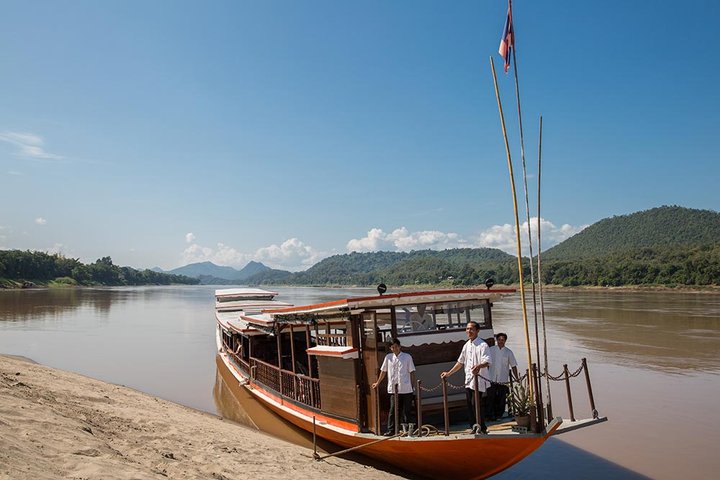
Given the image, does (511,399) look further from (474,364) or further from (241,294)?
(241,294)

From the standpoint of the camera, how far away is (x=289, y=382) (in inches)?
440

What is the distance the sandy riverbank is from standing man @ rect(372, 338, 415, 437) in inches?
42.8

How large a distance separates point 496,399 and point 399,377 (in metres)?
1.70

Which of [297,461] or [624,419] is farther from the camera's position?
[624,419]

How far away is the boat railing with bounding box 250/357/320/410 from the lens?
983cm

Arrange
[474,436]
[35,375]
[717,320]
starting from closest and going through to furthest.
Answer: [474,436] → [35,375] → [717,320]

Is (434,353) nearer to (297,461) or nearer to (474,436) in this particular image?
(474,436)

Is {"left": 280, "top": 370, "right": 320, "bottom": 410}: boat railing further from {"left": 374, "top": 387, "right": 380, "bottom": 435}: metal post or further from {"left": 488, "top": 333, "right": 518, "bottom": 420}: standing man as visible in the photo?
{"left": 488, "top": 333, "right": 518, "bottom": 420}: standing man

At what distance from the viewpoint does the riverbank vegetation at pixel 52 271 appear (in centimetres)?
8375

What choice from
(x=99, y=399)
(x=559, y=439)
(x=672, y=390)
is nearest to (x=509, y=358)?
(x=559, y=439)

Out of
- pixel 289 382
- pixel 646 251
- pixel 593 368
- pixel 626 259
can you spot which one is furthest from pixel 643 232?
pixel 289 382

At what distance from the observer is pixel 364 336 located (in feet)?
26.9

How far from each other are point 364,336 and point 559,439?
19.2ft

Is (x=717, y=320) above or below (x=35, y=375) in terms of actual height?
below
